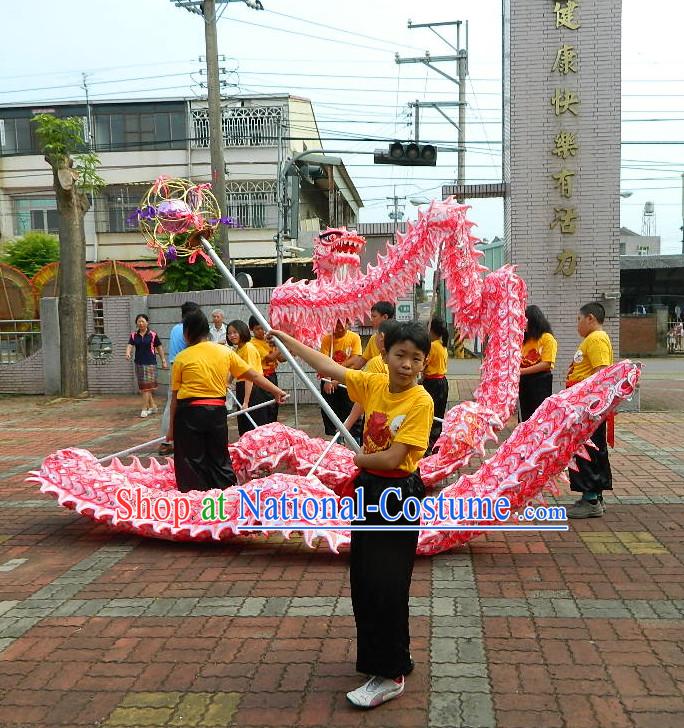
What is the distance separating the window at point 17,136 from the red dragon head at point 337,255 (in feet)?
90.8

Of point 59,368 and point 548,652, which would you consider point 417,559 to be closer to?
point 548,652

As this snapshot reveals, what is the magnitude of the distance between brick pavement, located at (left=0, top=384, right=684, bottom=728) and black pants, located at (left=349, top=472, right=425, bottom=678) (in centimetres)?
21

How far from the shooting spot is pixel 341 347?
23.6ft

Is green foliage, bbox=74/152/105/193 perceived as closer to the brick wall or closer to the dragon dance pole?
the brick wall

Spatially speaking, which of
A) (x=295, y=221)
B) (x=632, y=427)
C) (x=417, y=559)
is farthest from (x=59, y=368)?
(x=417, y=559)

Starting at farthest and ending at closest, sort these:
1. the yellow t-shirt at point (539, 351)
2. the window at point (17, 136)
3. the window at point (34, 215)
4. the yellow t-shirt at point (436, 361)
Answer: the window at point (34, 215) < the window at point (17, 136) < the yellow t-shirt at point (436, 361) < the yellow t-shirt at point (539, 351)

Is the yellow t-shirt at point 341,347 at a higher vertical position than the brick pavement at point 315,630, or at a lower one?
higher

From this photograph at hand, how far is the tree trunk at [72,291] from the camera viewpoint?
14.4 metres

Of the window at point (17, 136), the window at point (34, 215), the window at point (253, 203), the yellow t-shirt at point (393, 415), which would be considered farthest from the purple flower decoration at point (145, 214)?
the window at point (17, 136)

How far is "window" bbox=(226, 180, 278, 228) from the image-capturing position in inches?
1131

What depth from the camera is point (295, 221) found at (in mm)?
15055

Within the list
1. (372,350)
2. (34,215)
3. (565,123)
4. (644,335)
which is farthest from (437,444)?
(34,215)

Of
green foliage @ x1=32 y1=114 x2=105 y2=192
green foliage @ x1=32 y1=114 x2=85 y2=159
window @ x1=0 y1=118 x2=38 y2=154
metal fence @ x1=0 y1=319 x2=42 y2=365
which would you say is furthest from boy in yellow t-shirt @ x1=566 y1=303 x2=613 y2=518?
window @ x1=0 y1=118 x2=38 y2=154

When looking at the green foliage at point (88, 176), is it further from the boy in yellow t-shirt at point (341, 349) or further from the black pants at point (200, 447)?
the black pants at point (200, 447)
